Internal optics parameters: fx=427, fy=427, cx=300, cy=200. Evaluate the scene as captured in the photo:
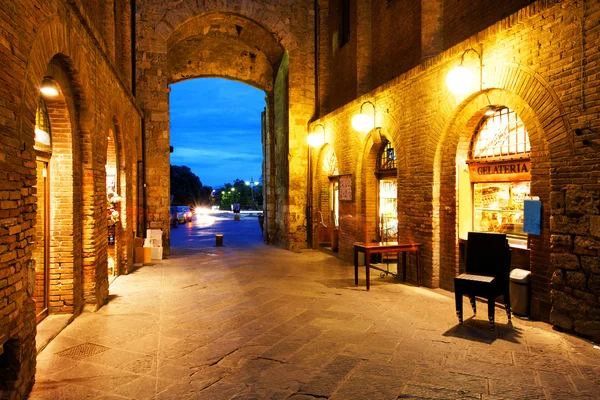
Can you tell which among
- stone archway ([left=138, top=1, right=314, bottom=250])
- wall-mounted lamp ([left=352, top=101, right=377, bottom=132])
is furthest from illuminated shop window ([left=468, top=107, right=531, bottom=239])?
stone archway ([left=138, top=1, right=314, bottom=250])

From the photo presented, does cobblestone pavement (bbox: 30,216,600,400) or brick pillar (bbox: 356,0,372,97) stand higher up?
brick pillar (bbox: 356,0,372,97)

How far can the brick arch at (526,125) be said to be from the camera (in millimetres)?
4637

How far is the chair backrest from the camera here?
488 cm

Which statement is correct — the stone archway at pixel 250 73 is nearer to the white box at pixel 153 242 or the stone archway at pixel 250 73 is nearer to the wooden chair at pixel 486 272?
the white box at pixel 153 242

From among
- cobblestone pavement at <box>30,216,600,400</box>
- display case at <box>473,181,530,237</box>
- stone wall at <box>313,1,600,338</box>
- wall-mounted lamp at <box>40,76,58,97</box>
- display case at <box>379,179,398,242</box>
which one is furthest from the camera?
display case at <box>379,179,398,242</box>

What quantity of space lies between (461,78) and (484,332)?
322 cm

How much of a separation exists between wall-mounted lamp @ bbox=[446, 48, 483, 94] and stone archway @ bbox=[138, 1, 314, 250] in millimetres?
6900

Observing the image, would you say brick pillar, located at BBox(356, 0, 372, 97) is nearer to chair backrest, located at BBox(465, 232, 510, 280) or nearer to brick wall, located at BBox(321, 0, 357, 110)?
brick wall, located at BBox(321, 0, 357, 110)

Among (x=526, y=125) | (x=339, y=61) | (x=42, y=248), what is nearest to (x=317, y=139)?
(x=339, y=61)

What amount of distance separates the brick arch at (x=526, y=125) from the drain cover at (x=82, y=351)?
486 cm

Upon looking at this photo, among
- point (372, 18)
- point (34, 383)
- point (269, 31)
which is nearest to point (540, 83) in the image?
point (34, 383)

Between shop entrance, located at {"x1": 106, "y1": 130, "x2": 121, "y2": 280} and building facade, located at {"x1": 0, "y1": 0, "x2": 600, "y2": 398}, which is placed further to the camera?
shop entrance, located at {"x1": 106, "y1": 130, "x2": 121, "y2": 280}

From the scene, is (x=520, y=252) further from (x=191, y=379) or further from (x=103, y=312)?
(x=103, y=312)

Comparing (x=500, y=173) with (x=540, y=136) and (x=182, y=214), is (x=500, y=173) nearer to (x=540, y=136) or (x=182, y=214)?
(x=540, y=136)
